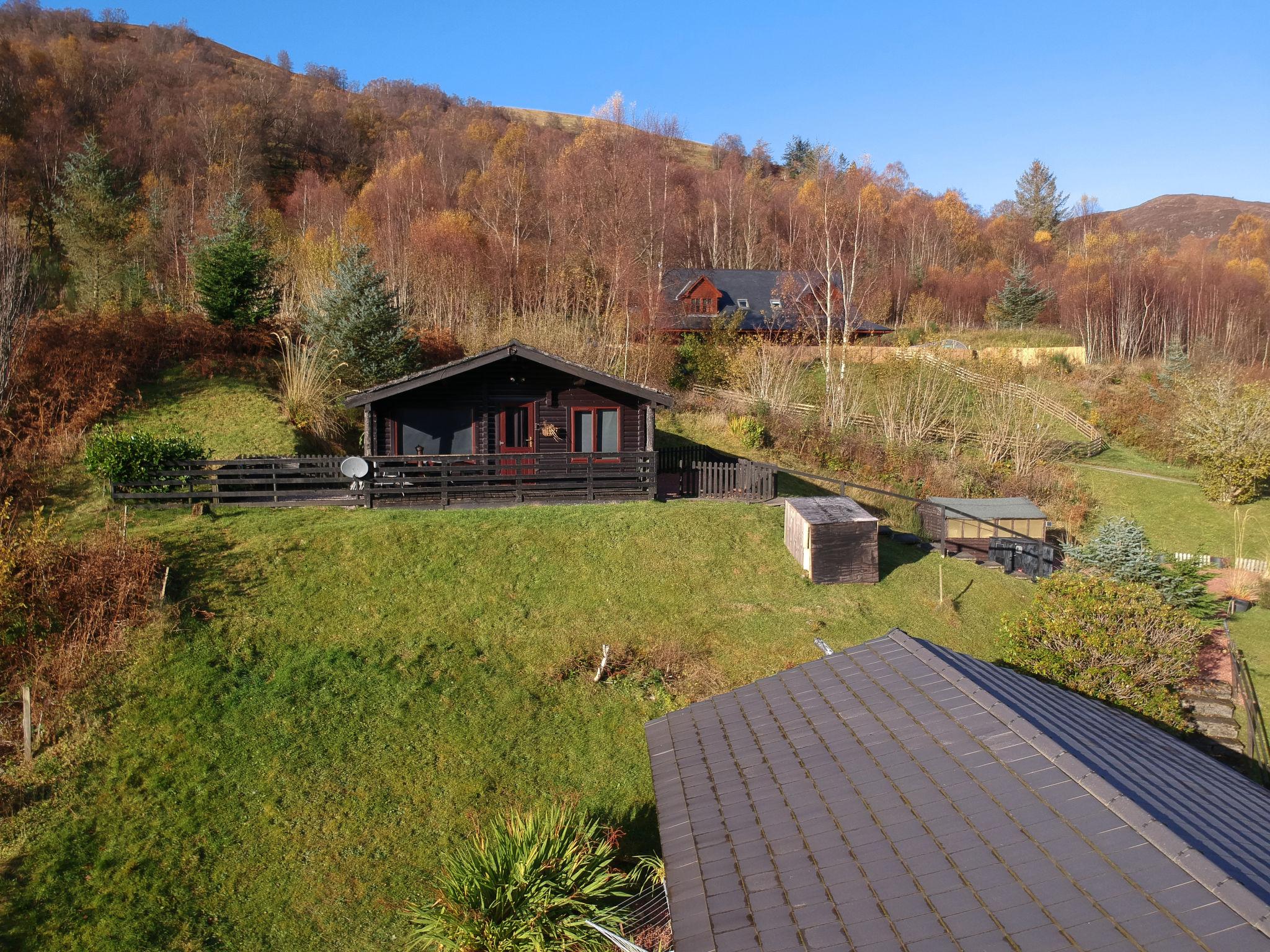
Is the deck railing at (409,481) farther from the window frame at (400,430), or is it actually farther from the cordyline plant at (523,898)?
the cordyline plant at (523,898)

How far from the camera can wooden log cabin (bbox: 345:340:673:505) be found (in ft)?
58.5

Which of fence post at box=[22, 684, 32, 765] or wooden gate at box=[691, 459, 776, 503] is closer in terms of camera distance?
fence post at box=[22, 684, 32, 765]

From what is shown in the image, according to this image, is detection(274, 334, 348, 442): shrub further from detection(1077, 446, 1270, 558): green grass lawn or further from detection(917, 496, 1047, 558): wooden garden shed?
detection(1077, 446, 1270, 558): green grass lawn

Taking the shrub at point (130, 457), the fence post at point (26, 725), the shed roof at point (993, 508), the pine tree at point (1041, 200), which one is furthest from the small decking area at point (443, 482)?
the pine tree at point (1041, 200)

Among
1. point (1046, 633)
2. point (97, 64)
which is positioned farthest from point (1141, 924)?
point (97, 64)

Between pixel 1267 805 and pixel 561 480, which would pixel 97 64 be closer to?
pixel 561 480

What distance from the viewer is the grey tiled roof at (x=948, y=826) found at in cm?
359

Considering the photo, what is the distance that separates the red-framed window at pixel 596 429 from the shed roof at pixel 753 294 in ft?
65.3

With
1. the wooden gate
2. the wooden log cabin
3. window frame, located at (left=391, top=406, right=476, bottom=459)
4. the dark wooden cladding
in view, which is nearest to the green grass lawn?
the wooden gate

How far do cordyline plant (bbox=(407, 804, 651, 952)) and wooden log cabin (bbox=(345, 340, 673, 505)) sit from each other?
1107 cm

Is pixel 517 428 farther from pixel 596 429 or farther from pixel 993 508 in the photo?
pixel 993 508

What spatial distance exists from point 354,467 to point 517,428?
444 cm

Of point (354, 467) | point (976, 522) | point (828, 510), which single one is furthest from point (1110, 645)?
point (354, 467)

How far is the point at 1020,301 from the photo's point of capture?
49906 millimetres
